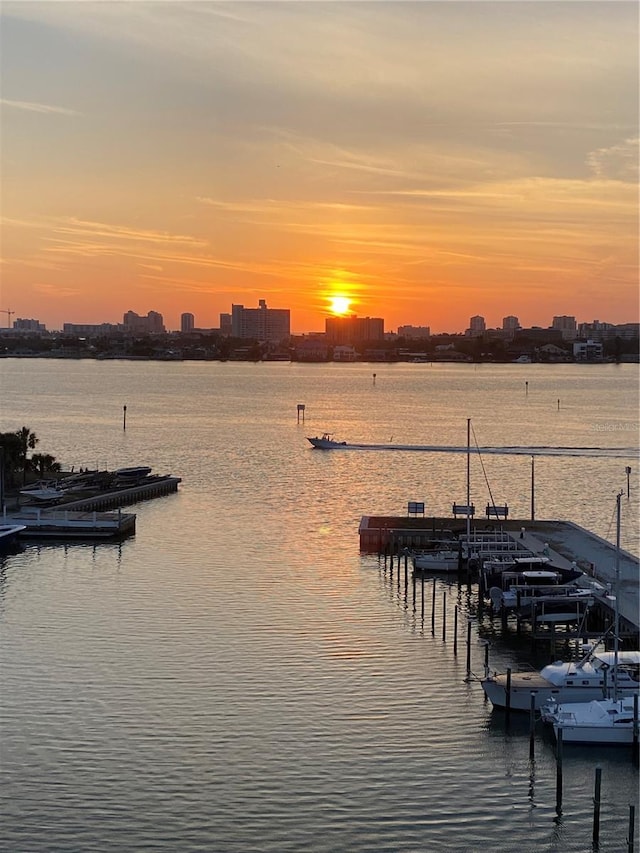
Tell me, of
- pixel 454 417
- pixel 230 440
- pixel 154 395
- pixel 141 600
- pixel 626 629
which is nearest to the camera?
pixel 626 629

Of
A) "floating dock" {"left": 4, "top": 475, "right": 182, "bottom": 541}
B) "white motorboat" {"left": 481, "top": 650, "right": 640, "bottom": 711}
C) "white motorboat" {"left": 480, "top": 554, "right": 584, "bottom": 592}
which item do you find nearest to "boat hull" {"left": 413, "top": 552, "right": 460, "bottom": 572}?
"white motorboat" {"left": 480, "top": 554, "right": 584, "bottom": 592}

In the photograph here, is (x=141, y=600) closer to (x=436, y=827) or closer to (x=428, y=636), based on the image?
(x=428, y=636)

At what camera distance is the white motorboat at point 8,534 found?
3209cm

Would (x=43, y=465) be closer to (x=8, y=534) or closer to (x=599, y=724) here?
(x=8, y=534)

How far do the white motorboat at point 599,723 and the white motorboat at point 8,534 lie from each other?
18778 mm

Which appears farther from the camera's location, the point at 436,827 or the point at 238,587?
the point at 238,587

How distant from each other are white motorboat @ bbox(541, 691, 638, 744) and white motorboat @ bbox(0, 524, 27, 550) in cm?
1878

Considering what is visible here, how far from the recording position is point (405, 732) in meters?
18.3

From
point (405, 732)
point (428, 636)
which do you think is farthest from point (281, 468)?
point (405, 732)

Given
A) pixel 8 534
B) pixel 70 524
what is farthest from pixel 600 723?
pixel 70 524

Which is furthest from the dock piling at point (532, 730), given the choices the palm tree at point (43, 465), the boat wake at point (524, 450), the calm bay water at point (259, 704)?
the boat wake at point (524, 450)

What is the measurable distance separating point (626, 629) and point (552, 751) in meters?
4.52

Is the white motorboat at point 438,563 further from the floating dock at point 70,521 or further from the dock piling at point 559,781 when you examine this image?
the dock piling at point 559,781

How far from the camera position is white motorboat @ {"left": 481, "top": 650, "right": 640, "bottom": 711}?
60.3ft
